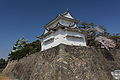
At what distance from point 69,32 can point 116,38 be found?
335 inches

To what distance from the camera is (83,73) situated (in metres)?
8.12

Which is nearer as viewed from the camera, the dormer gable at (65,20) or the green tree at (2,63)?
the dormer gable at (65,20)

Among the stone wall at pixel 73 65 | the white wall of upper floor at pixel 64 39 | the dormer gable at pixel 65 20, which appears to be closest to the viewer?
the stone wall at pixel 73 65

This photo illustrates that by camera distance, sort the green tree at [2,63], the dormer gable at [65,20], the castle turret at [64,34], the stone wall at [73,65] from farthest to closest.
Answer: the green tree at [2,63] → the dormer gable at [65,20] → the castle turret at [64,34] → the stone wall at [73,65]

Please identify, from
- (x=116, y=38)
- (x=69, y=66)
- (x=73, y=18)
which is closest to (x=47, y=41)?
(x=73, y=18)

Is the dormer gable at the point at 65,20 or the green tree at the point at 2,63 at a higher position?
the dormer gable at the point at 65,20

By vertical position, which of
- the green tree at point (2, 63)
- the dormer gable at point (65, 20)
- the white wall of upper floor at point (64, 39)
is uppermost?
the dormer gable at point (65, 20)

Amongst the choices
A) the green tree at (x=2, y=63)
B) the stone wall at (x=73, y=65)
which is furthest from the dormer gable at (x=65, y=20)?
the green tree at (x=2, y=63)

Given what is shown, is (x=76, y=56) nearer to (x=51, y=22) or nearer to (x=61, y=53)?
(x=61, y=53)

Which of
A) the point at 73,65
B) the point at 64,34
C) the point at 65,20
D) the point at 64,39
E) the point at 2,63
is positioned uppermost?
the point at 65,20

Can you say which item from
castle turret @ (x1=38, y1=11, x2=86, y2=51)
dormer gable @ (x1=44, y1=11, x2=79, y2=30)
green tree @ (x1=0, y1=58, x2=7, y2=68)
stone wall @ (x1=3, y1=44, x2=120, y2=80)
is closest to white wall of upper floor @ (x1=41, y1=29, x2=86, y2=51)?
castle turret @ (x1=38, y1=11, x2=86, y2=51)

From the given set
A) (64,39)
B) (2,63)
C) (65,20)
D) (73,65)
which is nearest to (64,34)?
(64,39)

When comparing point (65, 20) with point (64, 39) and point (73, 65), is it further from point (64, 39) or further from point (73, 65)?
point (73, 65)

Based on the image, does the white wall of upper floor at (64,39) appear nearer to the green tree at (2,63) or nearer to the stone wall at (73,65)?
the stone wall at (73,65)
